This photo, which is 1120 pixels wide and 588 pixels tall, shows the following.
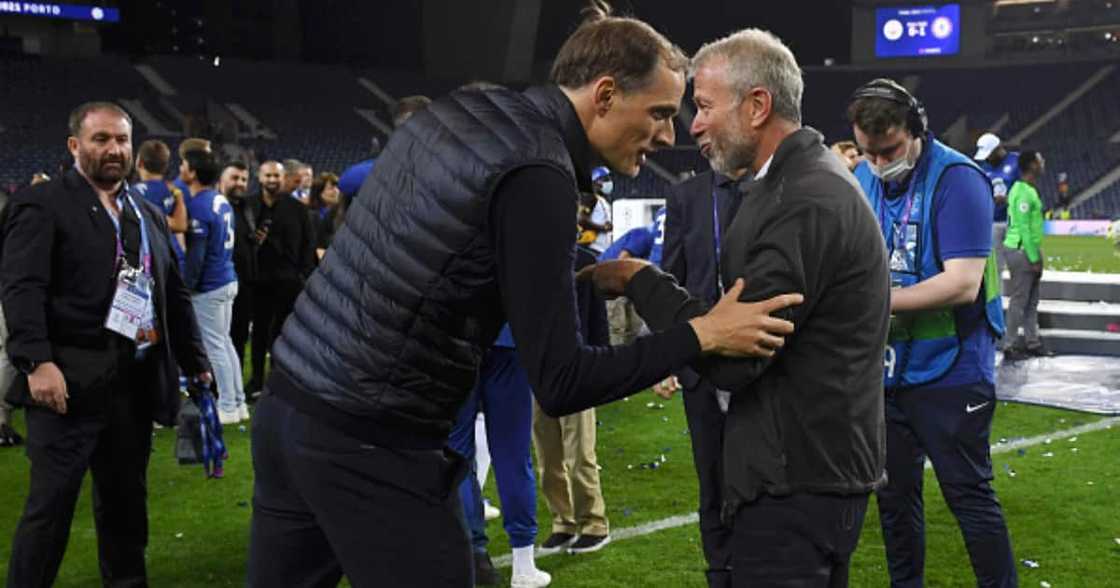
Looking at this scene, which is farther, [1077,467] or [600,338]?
[1077,467]

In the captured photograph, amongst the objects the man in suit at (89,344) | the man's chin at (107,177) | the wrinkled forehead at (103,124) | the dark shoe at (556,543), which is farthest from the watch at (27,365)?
the dark shoe at (556,543)

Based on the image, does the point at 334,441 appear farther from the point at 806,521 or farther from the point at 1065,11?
the point at 1065,11

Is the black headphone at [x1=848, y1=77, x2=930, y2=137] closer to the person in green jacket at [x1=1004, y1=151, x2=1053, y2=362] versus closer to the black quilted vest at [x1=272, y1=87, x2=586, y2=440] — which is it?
the black quilted vest at [x1=272, y1=87, x2=586, y2=440]

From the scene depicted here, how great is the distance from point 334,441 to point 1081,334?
11.1m

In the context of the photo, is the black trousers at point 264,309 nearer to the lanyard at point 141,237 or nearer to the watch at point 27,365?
the lanyard at point 141,237

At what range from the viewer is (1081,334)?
1200cm

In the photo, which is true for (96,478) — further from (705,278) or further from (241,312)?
(241,312)

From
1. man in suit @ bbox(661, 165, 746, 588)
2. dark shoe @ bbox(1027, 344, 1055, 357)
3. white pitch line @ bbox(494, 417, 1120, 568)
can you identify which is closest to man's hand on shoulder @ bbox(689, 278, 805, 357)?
man in suit @ bbox(661, 165, 746, 588)

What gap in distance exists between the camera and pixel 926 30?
167 feet

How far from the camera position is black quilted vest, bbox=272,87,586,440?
227cm

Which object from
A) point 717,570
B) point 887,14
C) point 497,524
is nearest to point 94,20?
point 887,14

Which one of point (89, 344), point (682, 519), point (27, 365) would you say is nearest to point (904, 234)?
point (682, 519)

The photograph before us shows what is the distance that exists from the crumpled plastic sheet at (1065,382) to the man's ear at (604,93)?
6993 mm

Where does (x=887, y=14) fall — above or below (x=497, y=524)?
above
